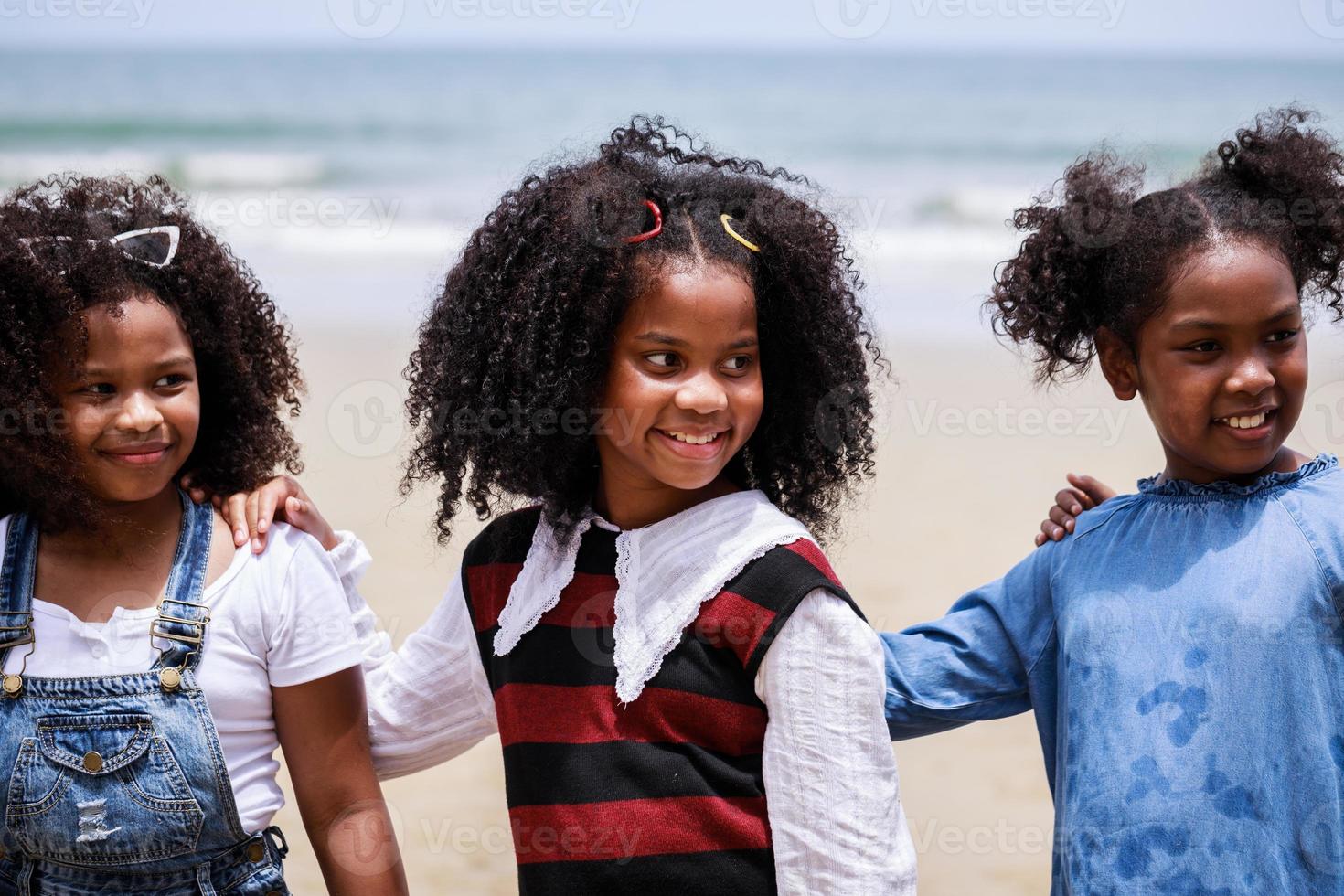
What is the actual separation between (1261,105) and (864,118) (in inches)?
215

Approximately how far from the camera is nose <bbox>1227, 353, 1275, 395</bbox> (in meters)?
2.03

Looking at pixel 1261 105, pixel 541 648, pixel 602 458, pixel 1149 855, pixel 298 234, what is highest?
pixel 1261 105

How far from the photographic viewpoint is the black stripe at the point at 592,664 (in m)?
1.94

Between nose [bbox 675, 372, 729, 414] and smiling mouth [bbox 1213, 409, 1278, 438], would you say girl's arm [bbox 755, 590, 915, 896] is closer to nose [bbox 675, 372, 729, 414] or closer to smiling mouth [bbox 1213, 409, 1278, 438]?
nose [bbox 675, 372, 729, 414]

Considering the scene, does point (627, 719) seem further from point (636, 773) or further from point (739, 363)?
point (739, 363)

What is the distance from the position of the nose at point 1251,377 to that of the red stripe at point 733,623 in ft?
2.48

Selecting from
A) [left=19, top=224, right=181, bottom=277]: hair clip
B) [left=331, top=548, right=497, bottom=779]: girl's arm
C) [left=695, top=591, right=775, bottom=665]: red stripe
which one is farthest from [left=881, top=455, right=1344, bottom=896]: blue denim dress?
[left=19, top=224, right=181, bottom=277]: hair clip

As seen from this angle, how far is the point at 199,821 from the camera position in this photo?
2057 mm

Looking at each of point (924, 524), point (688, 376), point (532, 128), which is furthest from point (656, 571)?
point (532, 128)

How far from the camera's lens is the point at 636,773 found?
6.40ft

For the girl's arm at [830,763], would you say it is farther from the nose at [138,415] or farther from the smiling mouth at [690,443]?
the nose at [138,415]

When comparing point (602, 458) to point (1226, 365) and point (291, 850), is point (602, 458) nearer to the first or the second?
point (1226, 365)

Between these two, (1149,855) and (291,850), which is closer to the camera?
(1149,855)

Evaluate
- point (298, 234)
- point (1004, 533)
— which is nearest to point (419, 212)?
point (298, 234)
